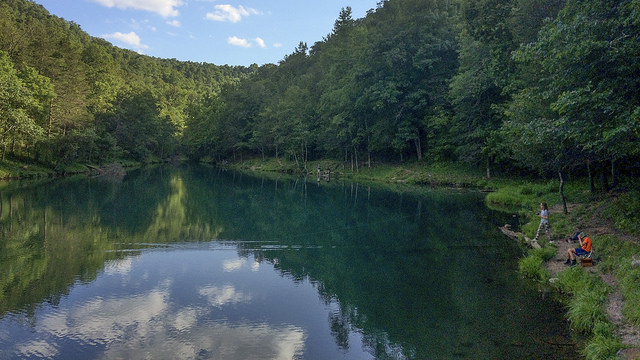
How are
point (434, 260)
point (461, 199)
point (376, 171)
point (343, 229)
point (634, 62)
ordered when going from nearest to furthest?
point (634, 62), point (434, 260), point (343, 229), point (461, 199), point (376, 171)

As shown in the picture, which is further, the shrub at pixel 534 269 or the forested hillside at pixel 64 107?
the forested hillside at pixel 64 107

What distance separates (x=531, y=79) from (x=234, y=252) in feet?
61.3

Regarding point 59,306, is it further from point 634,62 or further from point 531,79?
point 531,79

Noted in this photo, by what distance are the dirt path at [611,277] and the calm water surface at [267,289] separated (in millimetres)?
1003

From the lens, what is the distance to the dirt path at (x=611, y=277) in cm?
747

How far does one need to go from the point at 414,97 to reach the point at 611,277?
3729 centimetres

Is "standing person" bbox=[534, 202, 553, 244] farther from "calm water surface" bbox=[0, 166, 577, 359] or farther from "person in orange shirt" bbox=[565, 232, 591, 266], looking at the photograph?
"person in orange shirt" bbox=[565, 232, 591, 266]

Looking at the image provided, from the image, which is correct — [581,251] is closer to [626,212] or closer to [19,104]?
[626,212]

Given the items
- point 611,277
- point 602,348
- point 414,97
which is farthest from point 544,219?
point 414,97

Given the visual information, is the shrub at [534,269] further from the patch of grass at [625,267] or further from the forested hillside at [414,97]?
the forested hillside at [414,97]

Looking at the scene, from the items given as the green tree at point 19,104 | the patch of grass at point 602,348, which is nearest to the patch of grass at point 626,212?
the patch of grass at point 602,348

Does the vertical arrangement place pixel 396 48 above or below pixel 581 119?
above

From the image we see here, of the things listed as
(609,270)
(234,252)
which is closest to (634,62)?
(609,270)

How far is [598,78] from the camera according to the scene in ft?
42.5
